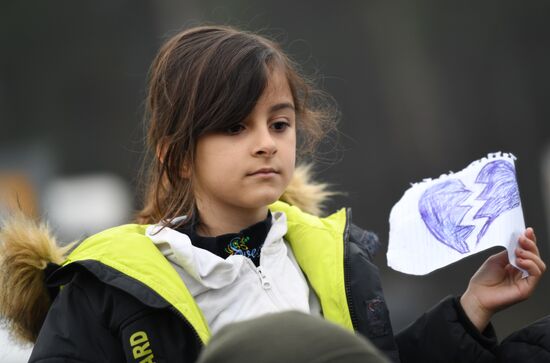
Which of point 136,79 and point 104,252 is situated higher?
point 104,252

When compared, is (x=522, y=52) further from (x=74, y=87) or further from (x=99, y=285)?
(x=99, y=285)

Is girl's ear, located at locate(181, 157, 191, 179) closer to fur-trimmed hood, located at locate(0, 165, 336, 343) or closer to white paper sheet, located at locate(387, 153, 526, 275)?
fur-trimmed hood, located at locate(0, 165, 336, 343)

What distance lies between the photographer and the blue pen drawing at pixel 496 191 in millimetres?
2189

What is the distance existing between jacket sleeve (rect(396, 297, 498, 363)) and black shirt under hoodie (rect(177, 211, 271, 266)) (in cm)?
40

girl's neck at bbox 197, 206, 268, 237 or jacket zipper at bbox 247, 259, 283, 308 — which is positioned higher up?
girl's neck at bbox 197, 206, 268, 237

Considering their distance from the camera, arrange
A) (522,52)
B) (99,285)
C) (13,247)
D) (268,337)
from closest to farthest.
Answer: (268,337) → (99,285) → (13,247) → (522,52)

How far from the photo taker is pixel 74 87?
8.67m

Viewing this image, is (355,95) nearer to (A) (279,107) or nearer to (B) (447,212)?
(B) (447,212)

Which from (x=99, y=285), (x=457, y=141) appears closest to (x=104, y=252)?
(x=99, y=285)

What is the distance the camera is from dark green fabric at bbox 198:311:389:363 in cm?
118

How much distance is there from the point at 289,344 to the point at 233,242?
997mm

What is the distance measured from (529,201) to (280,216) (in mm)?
5653

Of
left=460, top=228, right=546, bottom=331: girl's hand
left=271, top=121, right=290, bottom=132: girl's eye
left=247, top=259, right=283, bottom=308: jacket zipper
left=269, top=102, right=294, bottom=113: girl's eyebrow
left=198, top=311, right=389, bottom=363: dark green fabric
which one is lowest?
left=460, top=228, right=546, bottom=331: girl's hand

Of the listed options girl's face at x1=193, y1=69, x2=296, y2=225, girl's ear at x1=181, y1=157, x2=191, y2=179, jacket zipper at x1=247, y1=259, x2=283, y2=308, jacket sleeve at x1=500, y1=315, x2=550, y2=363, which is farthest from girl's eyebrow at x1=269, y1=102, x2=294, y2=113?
jacket sleeve at x1=500, y1=315, x2=550, y2=363
